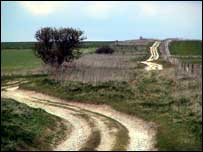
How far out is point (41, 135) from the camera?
128ft

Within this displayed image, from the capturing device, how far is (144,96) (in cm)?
5856

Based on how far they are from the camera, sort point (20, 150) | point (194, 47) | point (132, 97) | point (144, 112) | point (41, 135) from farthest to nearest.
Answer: point (194, 47)
point (132, 97)
point (144, 112)
point (41, 135)
point (20, 150)

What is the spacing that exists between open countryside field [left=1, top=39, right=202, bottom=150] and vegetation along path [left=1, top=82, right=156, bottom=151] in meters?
0.28

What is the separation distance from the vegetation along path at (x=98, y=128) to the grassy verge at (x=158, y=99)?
1.02 metres

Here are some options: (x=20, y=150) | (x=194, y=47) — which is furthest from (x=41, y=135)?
(x=194, y=47)

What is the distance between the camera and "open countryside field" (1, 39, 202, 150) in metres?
39.5

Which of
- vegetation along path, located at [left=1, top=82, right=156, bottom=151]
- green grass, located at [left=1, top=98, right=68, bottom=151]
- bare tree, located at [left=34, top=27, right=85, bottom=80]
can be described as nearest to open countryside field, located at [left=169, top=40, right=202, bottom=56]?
bare tree, located at [left=34, top=27, right=85, bottom=80]

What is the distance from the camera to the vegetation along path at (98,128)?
124 feet

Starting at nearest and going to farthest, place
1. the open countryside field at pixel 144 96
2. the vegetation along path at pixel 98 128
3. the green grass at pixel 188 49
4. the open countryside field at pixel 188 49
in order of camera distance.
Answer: the vegetation along path at pixel 98 128, the open countryside field at pixel 144 96, the open countryside field at pixel 188 49, the green grass at pixel 188 49

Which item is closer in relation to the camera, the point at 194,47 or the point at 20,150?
the point at 20,150

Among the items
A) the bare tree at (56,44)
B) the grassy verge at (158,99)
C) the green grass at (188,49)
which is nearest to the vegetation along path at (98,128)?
the grassy verge at (158,99)

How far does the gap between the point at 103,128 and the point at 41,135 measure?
7.10 meters

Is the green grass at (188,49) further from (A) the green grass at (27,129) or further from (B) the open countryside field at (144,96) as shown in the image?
(A) the green grass at (27,129)

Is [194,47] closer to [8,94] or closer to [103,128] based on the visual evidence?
[8,94]
